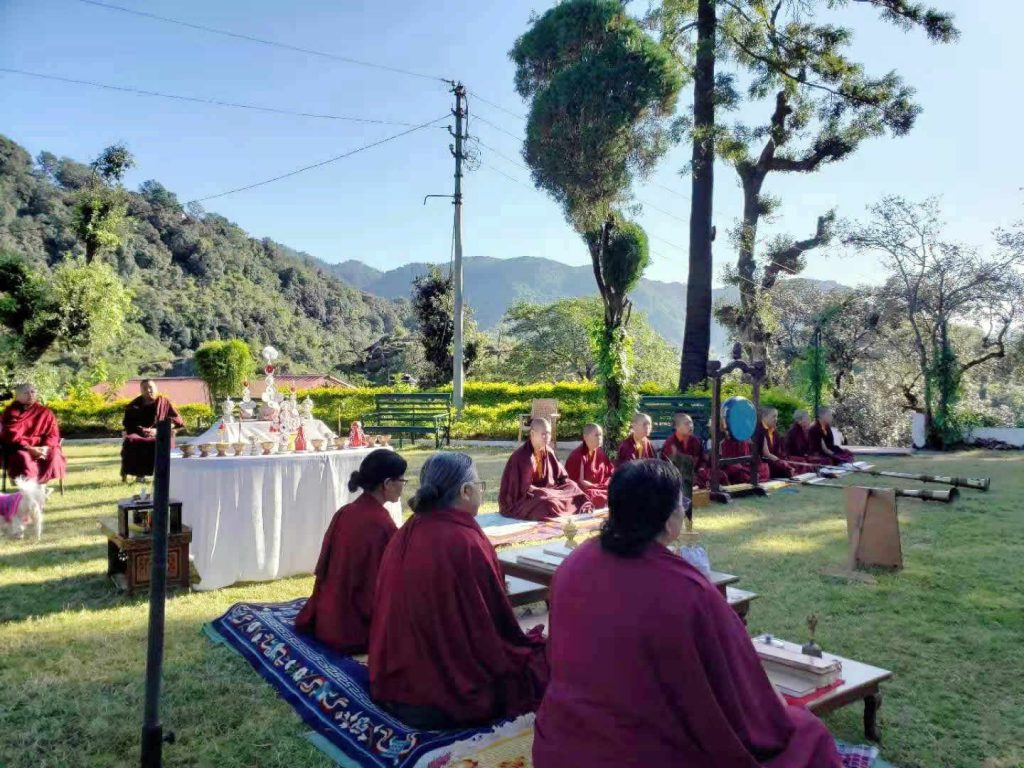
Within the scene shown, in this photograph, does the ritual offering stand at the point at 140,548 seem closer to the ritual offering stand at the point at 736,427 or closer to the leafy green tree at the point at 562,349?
the ritual offering stand at the point at 736,427

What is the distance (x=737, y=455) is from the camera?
41.8ft

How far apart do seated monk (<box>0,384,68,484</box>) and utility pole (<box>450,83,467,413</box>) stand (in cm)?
1185

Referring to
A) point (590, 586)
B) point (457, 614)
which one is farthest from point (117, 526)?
point (590, 586)

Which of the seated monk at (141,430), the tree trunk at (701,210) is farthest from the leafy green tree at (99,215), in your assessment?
the tree trunk at (701,210)

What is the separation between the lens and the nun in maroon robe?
7.98 feet

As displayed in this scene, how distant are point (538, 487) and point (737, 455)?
455 centimetres

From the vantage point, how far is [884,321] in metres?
25.8

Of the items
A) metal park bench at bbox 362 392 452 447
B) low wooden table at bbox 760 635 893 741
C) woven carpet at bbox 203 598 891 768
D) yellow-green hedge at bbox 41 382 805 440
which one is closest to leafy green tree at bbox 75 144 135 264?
yellow-green hedge at bbox 41 382 805 440

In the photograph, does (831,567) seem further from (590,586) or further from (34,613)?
(34,613)

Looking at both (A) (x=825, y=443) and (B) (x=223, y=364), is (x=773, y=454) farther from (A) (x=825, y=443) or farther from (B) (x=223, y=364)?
(B) (x=223, y=364)

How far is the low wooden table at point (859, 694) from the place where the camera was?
3.64 meters

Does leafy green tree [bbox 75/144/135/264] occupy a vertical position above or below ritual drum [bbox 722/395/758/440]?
above

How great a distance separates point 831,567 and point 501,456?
1050cm

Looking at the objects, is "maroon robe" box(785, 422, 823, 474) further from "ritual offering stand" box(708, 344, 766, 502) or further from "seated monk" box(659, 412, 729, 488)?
"seated monk" box(659, 412, 729, 488)
